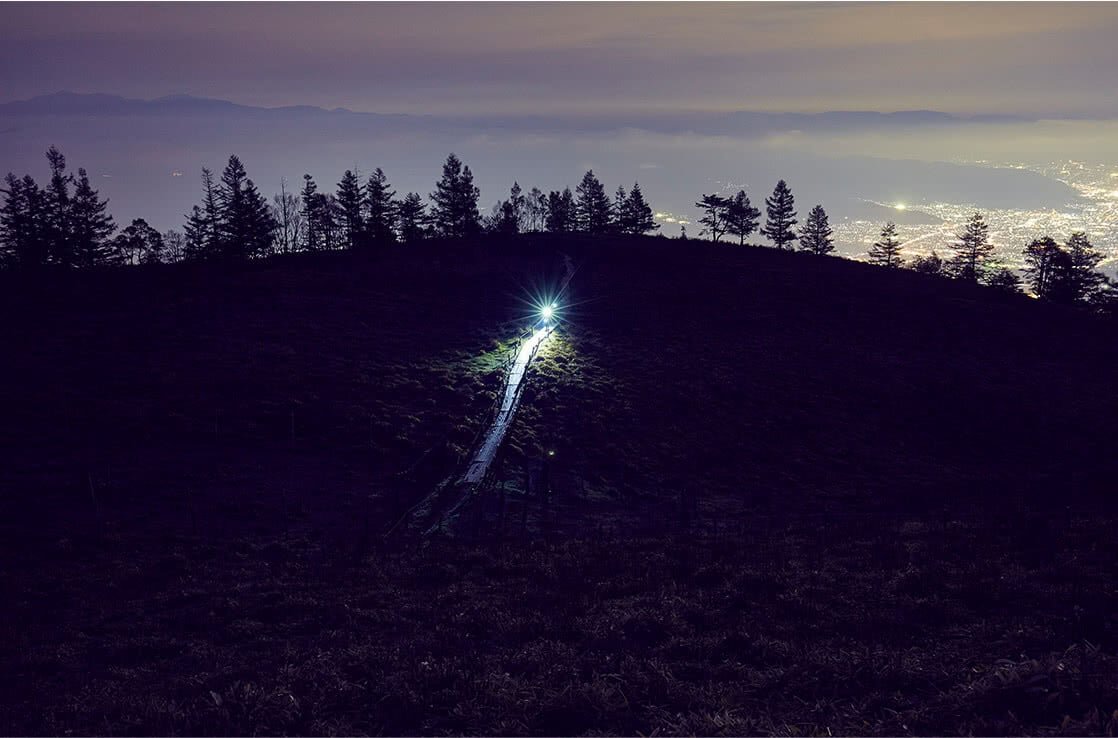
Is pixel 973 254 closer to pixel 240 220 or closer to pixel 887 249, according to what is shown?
pixel 887 249

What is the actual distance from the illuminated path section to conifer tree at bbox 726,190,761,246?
154ft

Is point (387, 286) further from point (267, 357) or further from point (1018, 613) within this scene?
point (1018, 613)

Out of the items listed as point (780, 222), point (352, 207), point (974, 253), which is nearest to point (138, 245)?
point (352, 207)

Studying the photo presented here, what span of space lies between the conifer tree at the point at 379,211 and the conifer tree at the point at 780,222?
46667mm

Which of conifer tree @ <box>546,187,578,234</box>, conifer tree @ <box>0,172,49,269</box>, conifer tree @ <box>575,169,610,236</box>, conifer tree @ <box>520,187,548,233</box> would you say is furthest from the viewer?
conifer tree @ <box>520,187,548,233</box>

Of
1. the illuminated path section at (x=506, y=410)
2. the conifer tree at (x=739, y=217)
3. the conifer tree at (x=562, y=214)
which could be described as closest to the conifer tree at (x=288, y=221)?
the conifer tree at (x=562, y=214)

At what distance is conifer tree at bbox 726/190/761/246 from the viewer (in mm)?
85000

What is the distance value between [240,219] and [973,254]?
83.4 metres

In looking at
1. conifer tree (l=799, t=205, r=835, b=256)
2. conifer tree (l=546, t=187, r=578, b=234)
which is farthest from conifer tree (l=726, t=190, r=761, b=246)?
conifer tree (l=546, t=187, r=578, b=234)

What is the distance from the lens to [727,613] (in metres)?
13.7

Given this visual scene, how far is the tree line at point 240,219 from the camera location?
66.6 meters

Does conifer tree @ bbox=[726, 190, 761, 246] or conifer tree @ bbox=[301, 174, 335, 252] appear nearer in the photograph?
conifer tree @ bbox=[301, 174, 335, 252]

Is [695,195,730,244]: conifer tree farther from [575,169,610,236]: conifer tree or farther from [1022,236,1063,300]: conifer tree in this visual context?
[1022,236,1063,300]: conifer tree

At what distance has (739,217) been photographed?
8544 centimetres
